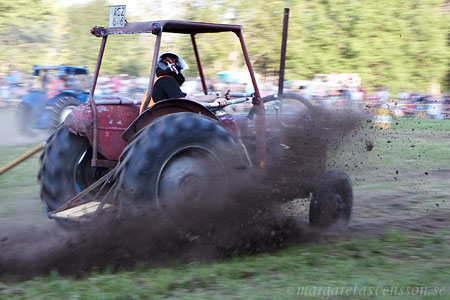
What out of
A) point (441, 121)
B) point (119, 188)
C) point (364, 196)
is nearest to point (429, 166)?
point (364, 196)

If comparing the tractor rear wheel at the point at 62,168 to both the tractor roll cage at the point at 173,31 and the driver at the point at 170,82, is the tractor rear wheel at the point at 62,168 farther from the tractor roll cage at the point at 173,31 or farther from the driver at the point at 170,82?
the driver at the point at 170,82

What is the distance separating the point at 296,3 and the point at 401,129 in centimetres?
995

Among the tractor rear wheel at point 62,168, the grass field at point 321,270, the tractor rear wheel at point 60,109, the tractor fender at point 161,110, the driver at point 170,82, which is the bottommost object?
the tractor rear wheel at point 60,109

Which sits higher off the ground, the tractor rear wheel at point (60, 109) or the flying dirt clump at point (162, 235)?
the flying dirt clump at point (162, 235)

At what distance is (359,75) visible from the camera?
25359 mm

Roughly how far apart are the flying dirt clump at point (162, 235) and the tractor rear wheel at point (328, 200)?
54cm

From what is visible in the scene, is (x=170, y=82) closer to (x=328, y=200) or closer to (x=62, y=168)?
(x=62, y=168)

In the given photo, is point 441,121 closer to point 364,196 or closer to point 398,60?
point 398,60

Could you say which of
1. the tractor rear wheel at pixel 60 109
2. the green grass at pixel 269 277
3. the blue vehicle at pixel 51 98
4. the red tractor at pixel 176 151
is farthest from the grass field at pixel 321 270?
the blue vehicle at pixel 51 98

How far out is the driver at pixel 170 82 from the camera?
16.2 ft

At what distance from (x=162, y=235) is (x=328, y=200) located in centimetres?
194

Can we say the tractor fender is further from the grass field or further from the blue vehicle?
the blue vehicle

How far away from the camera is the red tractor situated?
14.2 ft

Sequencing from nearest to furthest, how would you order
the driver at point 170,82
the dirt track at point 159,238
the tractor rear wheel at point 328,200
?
1. the dirt track at point 159,238
2. the driver at point 170,82
3. the tractor rear wheel at point 328,200
